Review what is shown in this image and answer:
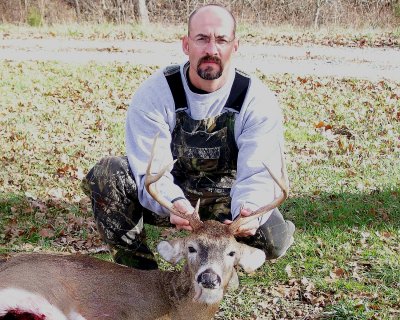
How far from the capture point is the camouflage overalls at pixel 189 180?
4.43 metres

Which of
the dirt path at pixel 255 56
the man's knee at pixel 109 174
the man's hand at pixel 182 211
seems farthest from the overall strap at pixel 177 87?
the dirt path at pixel 255 56

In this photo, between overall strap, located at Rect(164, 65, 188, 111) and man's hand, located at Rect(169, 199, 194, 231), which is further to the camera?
overall strap, located at Rect(164, 65, 188, 111)

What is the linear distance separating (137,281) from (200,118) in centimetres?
111

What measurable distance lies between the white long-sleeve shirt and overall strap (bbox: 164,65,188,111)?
0.03 metres

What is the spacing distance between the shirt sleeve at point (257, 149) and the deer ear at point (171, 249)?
392 mm

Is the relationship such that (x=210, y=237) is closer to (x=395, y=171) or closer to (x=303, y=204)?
(x=303, y=204)

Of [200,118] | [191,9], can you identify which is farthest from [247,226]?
[191,9]

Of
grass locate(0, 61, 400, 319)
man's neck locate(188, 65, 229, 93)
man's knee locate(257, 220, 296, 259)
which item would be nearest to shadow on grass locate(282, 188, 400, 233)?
grass locate(0, 61, 400, 319)

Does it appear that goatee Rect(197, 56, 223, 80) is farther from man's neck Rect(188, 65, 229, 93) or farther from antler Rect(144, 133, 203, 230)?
antler Rect(144, 133, 203, 230)

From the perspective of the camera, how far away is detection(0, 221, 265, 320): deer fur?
371cm

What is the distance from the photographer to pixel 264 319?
4438 mm

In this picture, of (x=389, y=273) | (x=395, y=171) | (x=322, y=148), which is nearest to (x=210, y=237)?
(x=389, y=273)

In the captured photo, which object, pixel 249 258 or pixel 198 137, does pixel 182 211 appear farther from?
pixel 198 137

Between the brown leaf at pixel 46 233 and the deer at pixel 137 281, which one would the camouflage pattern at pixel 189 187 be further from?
the brown leaf at pixel 46 233
